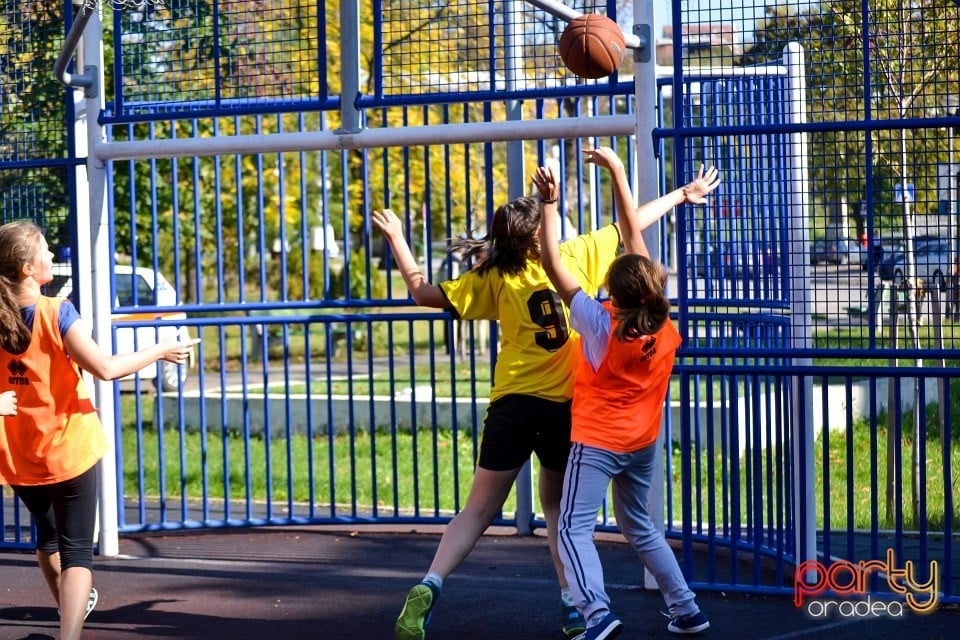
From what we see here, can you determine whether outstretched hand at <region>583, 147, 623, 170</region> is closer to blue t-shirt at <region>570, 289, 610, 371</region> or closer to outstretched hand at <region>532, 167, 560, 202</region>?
outstretched hand at <region>532, 167, 560, 202</region>

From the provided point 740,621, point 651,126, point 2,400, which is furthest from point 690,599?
point 2,400

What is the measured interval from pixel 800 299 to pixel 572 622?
1.86 meters

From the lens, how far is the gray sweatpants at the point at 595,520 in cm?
491

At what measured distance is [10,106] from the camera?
753cm

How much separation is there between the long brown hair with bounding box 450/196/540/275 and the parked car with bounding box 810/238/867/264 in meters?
1.41

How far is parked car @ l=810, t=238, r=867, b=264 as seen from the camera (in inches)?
225

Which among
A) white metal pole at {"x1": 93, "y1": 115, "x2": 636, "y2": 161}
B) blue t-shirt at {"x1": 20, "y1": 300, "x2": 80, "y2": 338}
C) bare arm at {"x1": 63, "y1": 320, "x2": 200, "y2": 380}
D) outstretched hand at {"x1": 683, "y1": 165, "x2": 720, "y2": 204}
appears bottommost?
bare arm at {"x1": 63, "y1": 320, "x2": 200, "y2": 380}

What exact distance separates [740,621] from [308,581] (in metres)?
2.37

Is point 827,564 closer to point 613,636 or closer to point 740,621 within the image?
point 740,621

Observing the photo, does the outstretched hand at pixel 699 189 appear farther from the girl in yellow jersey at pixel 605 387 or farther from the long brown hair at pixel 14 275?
the long brown hair at pixel 14 275

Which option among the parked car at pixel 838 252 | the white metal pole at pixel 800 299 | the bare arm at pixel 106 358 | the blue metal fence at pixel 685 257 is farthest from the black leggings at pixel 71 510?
the parked car at pixel 838 252

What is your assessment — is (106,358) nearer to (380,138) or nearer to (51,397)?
(51,397)

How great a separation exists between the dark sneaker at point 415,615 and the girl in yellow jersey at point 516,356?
68 millimetres

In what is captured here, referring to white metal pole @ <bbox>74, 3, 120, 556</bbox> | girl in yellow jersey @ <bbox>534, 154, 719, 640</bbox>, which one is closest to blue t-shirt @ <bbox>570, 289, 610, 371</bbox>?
girl in yellow jersey @ <bbox>534, 154, 719, 640</bbox>
